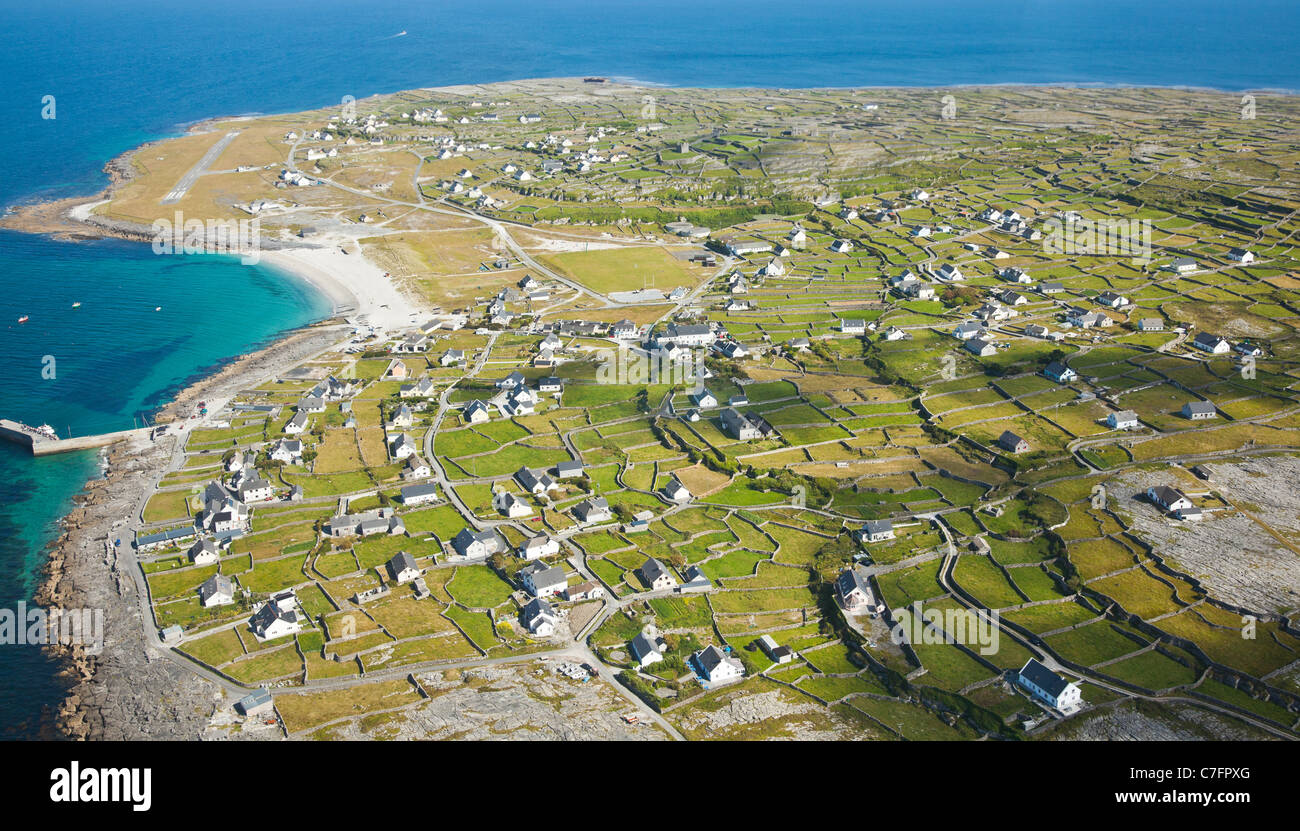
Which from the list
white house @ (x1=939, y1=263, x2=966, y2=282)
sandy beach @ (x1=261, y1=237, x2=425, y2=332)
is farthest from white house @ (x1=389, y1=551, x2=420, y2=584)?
white house @ (x1=939, y1=263, x2=966, y2=282)

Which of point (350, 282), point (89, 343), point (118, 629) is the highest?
point (350, 282)

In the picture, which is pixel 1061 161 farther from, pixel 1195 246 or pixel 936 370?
pixel 936 370

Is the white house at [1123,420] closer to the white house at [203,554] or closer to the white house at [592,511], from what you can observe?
the white house at [592,511]

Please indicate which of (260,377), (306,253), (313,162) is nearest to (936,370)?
(260,377)

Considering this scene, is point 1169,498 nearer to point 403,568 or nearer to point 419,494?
point 403,568

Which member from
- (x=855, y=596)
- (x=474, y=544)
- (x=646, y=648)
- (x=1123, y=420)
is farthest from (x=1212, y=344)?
(x=474, y=544)

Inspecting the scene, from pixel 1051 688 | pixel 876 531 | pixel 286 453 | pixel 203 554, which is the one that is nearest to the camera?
pixel 1051 688
